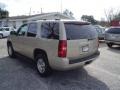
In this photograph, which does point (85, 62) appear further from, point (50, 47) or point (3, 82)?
point (3, 82)

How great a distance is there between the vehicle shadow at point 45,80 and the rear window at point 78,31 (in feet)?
4.70

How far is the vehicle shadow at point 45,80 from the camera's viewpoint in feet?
16.6

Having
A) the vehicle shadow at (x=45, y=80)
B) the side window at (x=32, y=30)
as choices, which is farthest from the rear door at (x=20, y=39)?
the vehicle shadow at (x=45, y=80)

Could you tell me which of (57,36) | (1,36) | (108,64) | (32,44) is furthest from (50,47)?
(1,36)

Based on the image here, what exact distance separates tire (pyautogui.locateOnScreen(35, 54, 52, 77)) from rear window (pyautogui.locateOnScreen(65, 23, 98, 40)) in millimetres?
1180

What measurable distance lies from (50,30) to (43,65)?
4.07 feet

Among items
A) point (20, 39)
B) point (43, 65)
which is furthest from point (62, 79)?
point (20, 39)

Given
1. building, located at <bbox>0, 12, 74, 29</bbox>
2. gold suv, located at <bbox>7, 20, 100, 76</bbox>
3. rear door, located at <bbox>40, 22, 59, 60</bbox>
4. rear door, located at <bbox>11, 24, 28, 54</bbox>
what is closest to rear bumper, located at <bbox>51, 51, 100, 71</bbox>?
gold suv, located at <bbox>7, 20, 100, 76</bbox>

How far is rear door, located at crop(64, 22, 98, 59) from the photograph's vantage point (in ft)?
16.7

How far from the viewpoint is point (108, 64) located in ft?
25.3

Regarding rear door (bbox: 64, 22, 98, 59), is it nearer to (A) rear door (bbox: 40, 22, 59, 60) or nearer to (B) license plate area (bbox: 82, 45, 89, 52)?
(B) license plate area (bbox: 82, 45, 89, 52)

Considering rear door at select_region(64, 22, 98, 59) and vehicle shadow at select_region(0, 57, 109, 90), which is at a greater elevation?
rear door at select_region(64, 22, 98, 59)

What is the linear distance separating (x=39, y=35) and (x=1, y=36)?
18152 millimetres

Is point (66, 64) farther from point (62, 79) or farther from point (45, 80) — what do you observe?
point (45, 80)
